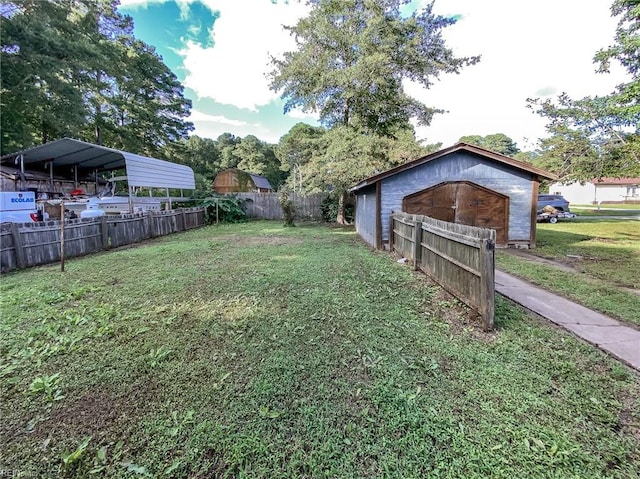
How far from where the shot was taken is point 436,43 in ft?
44.5

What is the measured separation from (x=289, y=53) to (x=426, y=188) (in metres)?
11.1

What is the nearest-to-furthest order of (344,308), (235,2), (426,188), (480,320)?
(480,320) < (344,308) < (426,188) < (235,2)

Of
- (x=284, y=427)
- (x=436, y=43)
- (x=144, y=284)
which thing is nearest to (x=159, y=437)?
(x=284, y=427)

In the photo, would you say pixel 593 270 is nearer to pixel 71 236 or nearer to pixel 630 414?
pixel 630 414

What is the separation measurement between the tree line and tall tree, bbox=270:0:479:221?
5 cm

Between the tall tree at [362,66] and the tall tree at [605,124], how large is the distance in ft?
16.1

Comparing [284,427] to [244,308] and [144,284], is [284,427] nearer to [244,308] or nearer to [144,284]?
[244,308]

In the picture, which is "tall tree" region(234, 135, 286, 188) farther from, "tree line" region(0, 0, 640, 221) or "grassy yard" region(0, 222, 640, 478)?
"grassy yard" region(0, 222, 640, 478)

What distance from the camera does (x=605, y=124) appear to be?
11.1 metres

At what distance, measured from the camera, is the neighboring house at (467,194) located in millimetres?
8766

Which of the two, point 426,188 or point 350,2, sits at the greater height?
point 350,2

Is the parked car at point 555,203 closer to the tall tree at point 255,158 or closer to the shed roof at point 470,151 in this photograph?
the shed roof at point 470,151

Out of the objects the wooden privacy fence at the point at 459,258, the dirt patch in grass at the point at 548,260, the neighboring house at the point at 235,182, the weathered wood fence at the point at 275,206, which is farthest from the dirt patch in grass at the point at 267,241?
the neighboring house at the point at 235,182

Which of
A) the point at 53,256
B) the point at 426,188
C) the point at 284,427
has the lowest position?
the point at 284,427
